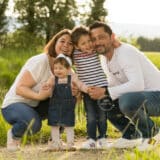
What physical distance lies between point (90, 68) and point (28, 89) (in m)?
0.54

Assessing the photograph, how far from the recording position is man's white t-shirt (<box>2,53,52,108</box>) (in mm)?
5180

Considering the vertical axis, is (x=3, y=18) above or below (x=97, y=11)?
below

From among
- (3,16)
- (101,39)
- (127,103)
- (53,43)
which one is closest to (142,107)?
(127,103)

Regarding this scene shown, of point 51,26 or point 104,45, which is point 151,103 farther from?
point 51,26

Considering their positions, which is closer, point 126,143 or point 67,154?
point 67,154

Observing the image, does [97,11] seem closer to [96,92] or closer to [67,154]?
[96,92]

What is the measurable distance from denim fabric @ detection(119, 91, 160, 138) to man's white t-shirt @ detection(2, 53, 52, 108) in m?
0.68

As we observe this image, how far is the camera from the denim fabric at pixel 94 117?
5.24 meters

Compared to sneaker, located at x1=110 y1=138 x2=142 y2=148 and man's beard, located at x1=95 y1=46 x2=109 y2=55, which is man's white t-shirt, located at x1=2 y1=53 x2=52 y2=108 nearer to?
man's beard, located at x1=95 y1=46 x2=109 y2=55

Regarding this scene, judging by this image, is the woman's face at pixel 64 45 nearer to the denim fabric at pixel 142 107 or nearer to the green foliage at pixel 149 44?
the denim fabric at pixel 142 107

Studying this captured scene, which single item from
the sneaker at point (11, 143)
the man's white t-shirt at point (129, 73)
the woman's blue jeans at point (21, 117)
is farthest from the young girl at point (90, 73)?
the sneaker at point (11, 143)

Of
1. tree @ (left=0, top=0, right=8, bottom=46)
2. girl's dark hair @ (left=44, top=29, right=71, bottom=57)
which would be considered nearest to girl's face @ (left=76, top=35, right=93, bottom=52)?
girl's dark hair @ (left=44, top=29, right=71, bottom=57)

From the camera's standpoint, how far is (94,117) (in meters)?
5.27

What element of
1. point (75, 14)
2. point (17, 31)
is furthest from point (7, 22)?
point (75, 14)
